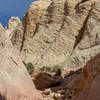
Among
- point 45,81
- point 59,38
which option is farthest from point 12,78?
point 59,38

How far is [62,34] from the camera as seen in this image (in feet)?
63.6

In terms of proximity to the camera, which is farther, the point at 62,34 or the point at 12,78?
the point at 62,34

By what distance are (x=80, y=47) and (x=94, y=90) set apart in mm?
14915

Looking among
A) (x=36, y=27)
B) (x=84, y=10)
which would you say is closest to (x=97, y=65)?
(x=84, y=10)

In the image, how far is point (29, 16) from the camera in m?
25.1

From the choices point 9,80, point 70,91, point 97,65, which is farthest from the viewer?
point 70,91

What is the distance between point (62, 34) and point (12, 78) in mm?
16863

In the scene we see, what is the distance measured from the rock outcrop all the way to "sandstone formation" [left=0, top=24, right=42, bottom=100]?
11.6 m

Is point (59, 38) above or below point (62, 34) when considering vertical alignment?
below

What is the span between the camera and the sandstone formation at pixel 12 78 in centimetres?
252

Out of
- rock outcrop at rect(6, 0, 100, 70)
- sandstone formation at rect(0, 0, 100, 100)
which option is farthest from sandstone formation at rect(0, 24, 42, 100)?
rock outcrop at rect(6, 0, 100, 70)

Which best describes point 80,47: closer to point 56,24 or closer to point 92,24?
point 92,24

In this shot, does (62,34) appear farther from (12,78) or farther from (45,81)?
(12,78)

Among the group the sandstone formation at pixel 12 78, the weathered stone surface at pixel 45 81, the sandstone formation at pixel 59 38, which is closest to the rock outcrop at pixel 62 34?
the sandstone formation at pixel 59 38
